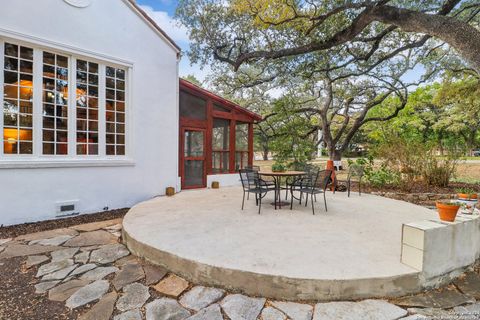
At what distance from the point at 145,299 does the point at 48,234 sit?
289 cm

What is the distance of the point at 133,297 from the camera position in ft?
7.82

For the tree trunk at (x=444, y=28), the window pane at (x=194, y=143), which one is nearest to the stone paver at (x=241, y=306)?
the tree trunk at (x=444, y=28)

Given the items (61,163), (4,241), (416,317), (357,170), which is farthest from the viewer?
(357,170)

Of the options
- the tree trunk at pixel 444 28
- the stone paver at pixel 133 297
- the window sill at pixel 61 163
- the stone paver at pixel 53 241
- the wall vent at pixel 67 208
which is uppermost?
the tree trunk at pixel 444 28

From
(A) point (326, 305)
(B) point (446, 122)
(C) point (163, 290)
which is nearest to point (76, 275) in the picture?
(C) point (163, 290)

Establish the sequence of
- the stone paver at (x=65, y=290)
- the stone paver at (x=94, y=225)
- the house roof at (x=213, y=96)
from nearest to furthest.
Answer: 1. the stone paver at (x=65, y=290)
2. the stone paver at (x=94, y=225)
3. the house roof at (x=213, y=96)

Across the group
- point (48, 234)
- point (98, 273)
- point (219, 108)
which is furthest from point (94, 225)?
point (219, 108)

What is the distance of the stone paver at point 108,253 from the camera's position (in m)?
3.19

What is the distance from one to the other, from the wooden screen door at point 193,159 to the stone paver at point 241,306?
547 cm

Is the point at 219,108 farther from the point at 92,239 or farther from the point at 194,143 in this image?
the point at 92,239

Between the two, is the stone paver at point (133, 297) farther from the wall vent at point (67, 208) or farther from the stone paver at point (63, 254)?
the wall vent at point (67, 208)

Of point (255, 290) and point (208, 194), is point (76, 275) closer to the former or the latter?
point (255, 290)

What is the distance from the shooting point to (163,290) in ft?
8.20

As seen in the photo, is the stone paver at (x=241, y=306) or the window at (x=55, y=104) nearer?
the stone paver at (x=241, y=306)
